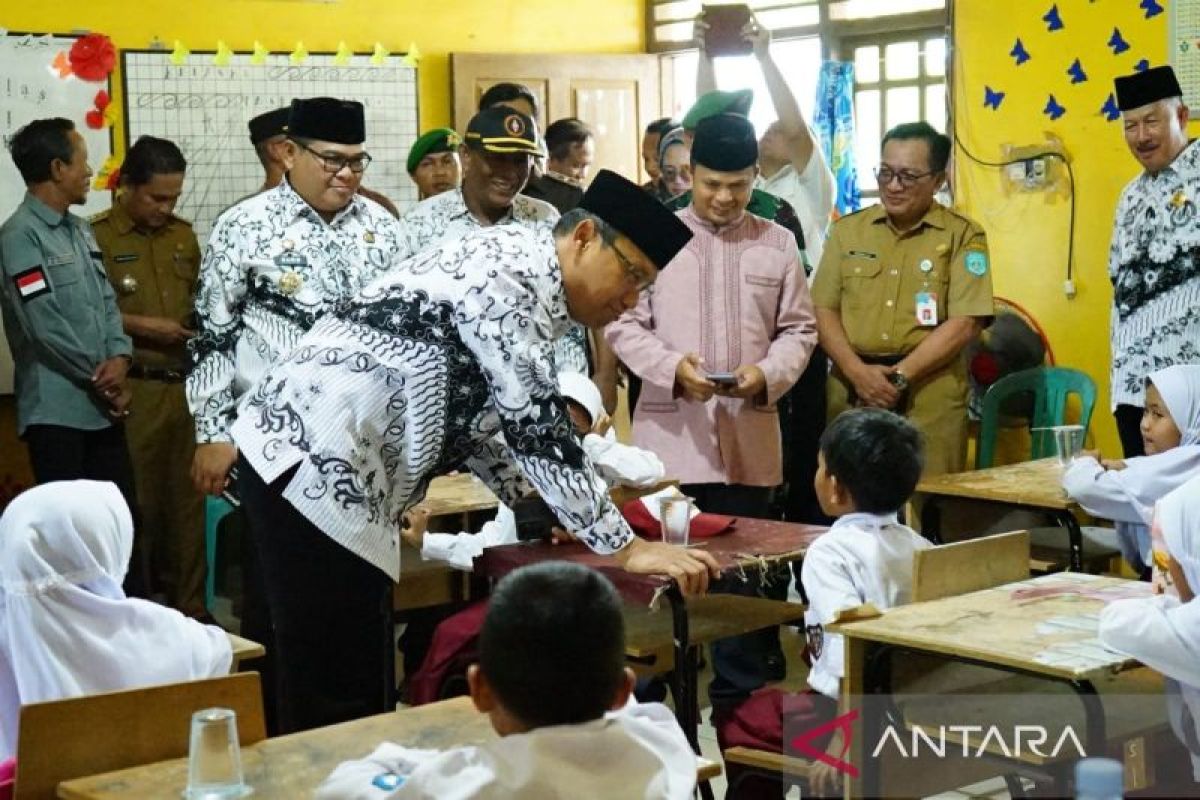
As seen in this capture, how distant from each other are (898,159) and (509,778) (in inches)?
167

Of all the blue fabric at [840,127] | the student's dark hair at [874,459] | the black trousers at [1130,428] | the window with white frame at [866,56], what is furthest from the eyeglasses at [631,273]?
the blue fabric at [840,127]

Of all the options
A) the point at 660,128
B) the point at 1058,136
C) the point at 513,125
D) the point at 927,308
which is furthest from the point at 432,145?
the point at 1058,136

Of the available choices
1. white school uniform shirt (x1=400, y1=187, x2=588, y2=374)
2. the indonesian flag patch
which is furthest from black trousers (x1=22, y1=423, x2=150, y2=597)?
white school uniform shirt (x1=400, y1=187, x2=588, y2=374)

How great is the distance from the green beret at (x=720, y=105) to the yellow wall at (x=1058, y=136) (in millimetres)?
1918

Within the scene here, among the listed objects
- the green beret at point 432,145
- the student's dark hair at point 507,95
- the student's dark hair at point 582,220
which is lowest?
the student's dark hair at point 582,220

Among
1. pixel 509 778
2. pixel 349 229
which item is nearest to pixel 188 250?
pixel 349 229

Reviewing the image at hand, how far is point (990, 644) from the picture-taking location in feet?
9.75

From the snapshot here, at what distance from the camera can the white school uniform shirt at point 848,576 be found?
3418 mm

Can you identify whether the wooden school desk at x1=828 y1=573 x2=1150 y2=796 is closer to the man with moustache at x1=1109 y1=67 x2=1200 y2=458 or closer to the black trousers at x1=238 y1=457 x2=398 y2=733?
the black trousers at x1=238 y1=457 x2=398 y2=733

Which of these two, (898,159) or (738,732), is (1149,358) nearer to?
(898,159)

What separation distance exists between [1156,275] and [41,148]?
154 inches

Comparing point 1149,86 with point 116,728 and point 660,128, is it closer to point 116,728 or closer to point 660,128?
point 660,128

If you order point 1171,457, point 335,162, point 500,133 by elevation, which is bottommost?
point 1171,457

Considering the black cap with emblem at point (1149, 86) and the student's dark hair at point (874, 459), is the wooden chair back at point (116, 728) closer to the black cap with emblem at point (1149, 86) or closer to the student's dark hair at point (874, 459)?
the student's dark hair at point (874, 459)
